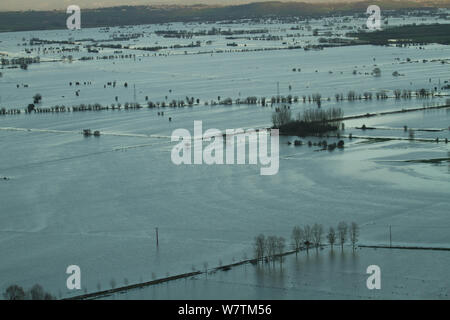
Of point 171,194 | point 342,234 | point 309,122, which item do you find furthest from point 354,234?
point 309,122

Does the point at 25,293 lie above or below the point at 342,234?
below

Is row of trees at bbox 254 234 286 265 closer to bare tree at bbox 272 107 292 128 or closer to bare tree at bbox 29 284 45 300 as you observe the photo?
bare tree at bbox 29 284 45 300

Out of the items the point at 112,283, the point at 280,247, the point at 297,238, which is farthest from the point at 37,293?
the point at 297,238

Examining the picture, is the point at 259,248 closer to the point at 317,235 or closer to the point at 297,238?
the point at 297,238

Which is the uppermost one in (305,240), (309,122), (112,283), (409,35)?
(409,35)

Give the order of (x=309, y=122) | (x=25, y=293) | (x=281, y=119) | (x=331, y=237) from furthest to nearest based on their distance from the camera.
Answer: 1. (x=281, y=119)
2. (x=309, y=122)
3. (x=331, y=237)
4. (x=25, y=293)

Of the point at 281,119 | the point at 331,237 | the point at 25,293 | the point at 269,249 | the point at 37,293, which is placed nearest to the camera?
A: the point at 37,293

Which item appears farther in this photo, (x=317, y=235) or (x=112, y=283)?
(x=317, y=235)

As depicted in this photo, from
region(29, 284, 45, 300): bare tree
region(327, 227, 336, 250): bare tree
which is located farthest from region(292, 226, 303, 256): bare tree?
region(29, 284, 45, 300): bare tree
